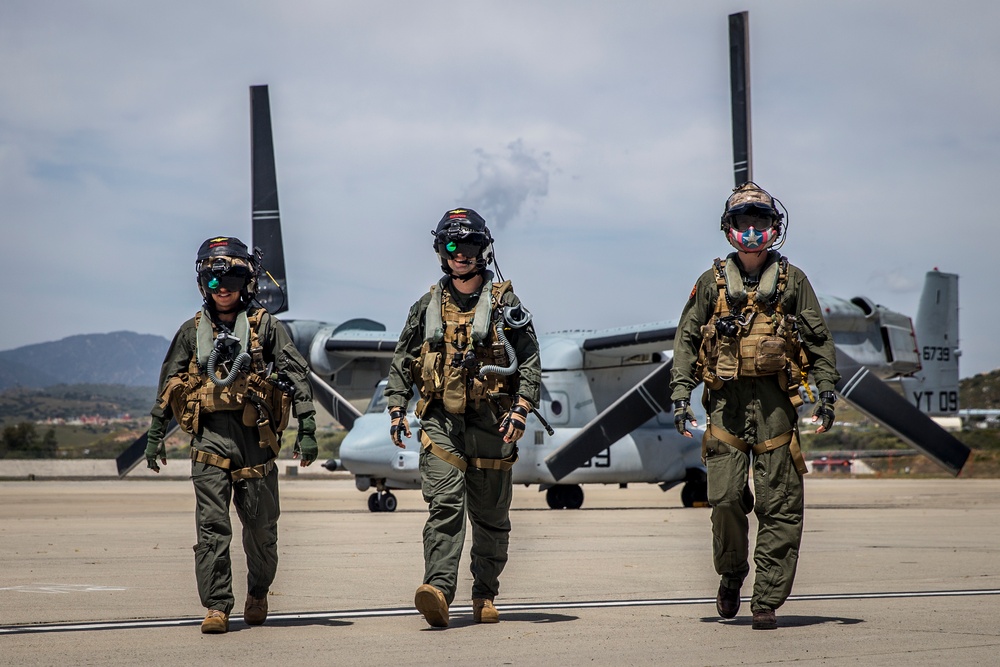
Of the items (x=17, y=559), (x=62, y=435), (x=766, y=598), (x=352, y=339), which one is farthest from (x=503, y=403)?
(x=62, y=435)

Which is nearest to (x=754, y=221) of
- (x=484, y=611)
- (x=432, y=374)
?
(x=432, y=374)

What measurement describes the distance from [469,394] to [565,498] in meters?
15.1

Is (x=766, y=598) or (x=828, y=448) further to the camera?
(x=828, y=448)

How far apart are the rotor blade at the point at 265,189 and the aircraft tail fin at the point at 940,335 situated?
1422cm

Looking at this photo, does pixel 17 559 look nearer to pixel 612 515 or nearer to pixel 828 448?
pixel 612 515

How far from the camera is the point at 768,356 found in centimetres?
607

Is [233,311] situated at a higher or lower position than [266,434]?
higher

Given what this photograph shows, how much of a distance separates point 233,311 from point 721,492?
2.63 m

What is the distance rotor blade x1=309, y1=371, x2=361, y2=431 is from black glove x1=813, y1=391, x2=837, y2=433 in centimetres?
1510

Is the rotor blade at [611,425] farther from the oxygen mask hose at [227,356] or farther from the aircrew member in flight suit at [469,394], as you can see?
the oxygen mask hose at [227,356]

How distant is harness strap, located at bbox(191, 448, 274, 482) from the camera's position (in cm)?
604

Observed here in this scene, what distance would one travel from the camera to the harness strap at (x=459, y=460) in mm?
6242

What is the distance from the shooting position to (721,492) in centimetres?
614

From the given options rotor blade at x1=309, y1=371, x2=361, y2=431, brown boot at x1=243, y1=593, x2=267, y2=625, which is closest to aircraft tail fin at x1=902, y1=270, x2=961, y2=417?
rotor blade at x1=309, y1=371, x2=361, y2=431
